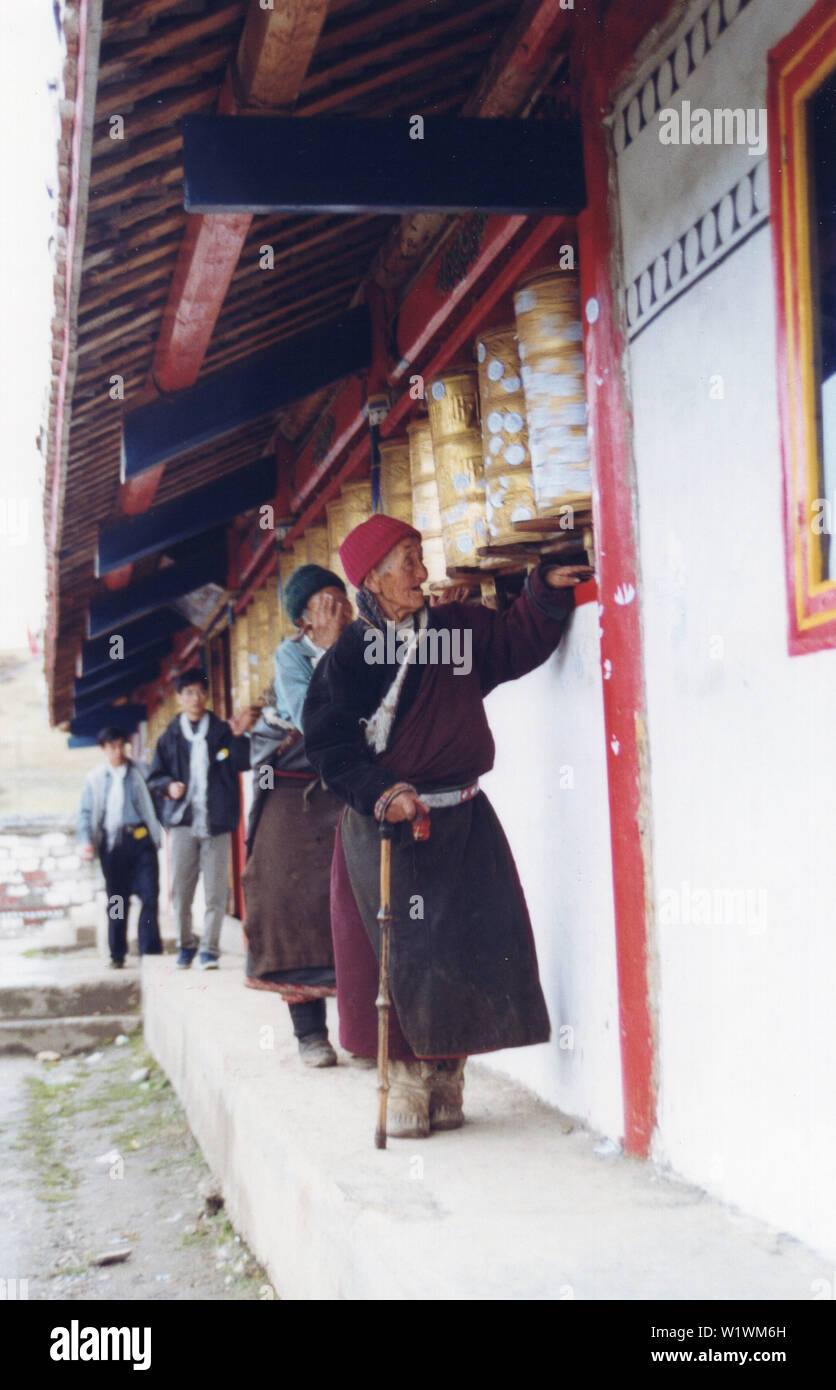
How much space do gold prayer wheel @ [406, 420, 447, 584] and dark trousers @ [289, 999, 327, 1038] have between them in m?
1.51

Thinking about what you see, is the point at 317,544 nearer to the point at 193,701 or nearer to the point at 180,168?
the point at 193,701

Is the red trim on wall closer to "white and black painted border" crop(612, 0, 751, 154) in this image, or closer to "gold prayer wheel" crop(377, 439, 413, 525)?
"white and black painted border" crop(612, 0, 751, 154)

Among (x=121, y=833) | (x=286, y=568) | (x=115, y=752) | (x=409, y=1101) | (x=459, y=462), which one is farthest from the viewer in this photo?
(x=115, y=752)

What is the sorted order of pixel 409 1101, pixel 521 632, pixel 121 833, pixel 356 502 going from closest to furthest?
1. pixel 409 1101
2. pixel 521 632
3. pixel 356 502
4. pixel 121 833

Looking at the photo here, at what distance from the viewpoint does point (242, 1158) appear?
4.30 metres

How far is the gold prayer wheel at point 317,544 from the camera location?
6742 millimetres

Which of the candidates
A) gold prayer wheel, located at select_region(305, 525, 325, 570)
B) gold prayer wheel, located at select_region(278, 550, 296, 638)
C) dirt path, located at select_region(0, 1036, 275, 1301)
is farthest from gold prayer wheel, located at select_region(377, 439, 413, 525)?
dirt path, located at select_region(0, 1036, 275, 1301)

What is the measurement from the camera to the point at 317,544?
6.88 m

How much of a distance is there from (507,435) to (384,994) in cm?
154

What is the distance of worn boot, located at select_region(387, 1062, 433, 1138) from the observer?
11.9 ft

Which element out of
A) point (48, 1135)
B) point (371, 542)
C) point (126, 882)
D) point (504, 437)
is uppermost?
point (504, 437)

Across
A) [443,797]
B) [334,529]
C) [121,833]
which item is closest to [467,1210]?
[443,797]
